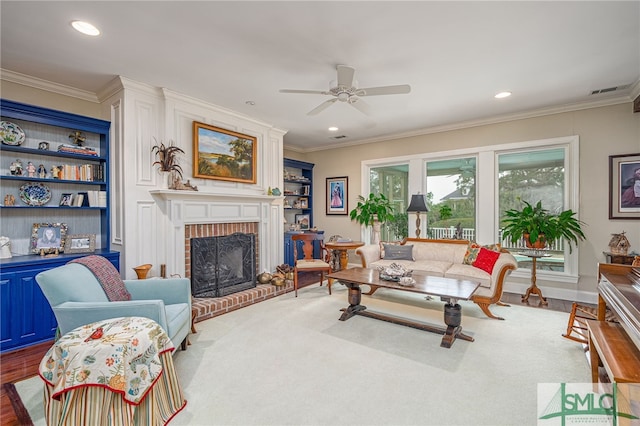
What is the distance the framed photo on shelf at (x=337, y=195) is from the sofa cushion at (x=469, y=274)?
9.29 feet

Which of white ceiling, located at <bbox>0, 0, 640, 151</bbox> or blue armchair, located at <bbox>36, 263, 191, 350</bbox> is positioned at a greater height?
white ceiling, located at <bbox>0, 0, 640, 151</bbox>

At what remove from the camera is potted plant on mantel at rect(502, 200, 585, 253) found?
3895 mm

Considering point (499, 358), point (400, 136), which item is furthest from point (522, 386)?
point (400, 136)

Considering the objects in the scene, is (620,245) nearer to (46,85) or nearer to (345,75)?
(345,75)

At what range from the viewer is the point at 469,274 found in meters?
3.81

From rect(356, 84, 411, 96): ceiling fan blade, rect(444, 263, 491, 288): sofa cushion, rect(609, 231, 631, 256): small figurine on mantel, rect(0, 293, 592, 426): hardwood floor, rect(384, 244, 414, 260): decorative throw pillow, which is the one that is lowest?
rect(0, 293, 592, 426): hardwood floor

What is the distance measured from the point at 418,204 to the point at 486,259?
1.43 m

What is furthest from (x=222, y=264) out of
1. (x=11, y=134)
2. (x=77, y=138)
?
(x=11, y=134)

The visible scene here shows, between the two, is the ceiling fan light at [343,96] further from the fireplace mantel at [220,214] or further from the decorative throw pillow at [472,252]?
the decorative throw pillow at [472,252]

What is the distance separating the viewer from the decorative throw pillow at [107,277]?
232cm

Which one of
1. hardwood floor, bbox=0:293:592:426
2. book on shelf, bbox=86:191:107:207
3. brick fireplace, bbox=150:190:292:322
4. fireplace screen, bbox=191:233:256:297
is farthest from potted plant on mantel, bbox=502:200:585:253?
book on shelf, bbox=86:191:107:207

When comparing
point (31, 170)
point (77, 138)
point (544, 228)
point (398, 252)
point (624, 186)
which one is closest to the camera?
point (31, 170)

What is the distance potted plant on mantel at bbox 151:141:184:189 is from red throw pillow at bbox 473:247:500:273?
4.24m

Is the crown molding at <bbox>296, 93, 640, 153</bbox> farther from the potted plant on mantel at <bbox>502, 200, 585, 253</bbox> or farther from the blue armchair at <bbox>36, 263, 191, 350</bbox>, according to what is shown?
the blue armchair at <bbox>36, 263, 191, 350</bbox>
